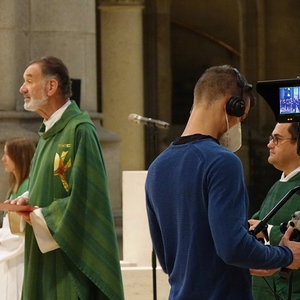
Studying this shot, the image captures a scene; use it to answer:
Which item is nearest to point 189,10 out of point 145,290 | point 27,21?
point 27,21

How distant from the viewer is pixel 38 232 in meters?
5.61

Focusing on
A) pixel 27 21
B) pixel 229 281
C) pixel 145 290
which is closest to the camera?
pixel 229 281

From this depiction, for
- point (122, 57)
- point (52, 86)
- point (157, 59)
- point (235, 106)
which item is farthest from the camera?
point (157, 59)

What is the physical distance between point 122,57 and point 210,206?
1043 cm

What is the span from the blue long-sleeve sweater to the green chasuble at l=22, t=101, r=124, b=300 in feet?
4.57

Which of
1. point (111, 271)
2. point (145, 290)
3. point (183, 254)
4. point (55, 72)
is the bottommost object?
point (145, 290)

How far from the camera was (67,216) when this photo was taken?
562cm

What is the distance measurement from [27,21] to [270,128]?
847 centimetres

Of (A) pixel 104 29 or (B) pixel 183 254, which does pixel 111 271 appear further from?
(A) pixel 104 29

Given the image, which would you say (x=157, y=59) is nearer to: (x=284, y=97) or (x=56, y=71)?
(x=56, y=71)

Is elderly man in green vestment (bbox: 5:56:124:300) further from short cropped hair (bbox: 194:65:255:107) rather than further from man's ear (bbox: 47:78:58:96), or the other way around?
short cropped hair (bbox: 194:65:255:107)

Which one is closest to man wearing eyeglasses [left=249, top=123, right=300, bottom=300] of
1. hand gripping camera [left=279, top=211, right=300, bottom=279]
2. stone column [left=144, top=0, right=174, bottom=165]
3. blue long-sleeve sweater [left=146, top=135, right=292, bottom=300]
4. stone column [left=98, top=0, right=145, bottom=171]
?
hand gripping camera [left=279, top=211, right=300, bottom=279]

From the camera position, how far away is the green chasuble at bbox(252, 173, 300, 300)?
5293 mm

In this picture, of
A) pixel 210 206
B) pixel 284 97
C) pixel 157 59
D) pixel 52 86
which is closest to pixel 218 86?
pixel 284 97
